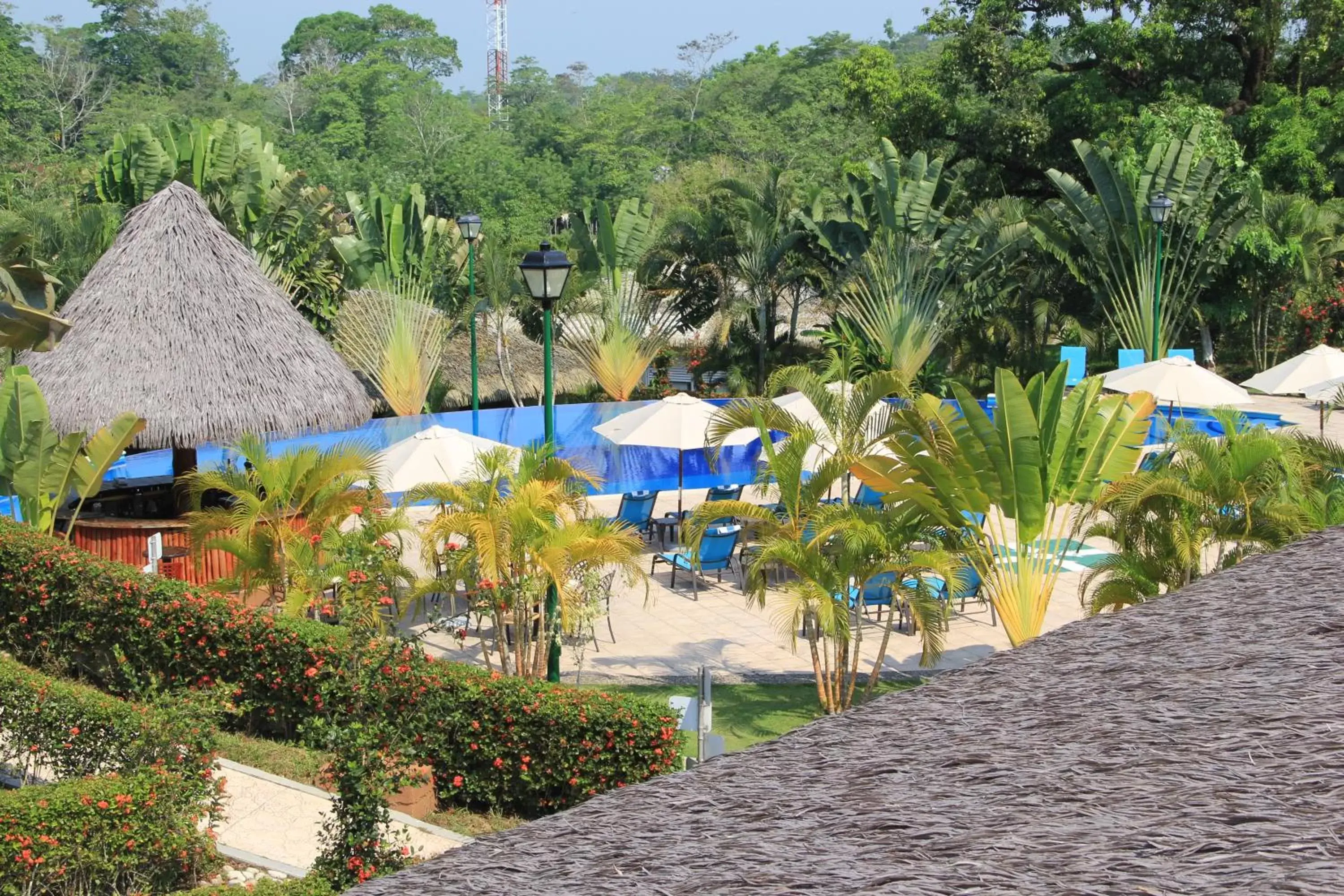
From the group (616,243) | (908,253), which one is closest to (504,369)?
(616,243)

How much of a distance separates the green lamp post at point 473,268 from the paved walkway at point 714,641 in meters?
8.50

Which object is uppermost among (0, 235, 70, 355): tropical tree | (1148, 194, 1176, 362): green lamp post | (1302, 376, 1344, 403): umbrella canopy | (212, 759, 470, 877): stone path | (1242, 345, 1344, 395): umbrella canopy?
(1148, 194, 1176, 362): green lamp post

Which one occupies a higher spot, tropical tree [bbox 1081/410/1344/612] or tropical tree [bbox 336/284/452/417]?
tropical tree [bbox 336/284/452/417]

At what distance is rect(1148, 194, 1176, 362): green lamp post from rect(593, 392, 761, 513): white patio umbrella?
24.1ft

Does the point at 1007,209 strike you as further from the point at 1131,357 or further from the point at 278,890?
the point at 278,890

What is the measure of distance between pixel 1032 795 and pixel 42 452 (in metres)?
11.2

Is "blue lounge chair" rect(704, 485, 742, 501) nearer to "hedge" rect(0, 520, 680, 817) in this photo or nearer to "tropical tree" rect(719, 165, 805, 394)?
"hedge" rect(0, 520, 680, 817)

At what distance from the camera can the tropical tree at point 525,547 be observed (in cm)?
1083

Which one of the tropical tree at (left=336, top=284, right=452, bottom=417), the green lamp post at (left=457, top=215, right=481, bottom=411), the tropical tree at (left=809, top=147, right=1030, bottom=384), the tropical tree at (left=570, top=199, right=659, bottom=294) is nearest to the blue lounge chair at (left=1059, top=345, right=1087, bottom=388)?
the tropical tree at (left=809, top=147, right=1030, bottom=384)

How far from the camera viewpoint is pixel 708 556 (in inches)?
596

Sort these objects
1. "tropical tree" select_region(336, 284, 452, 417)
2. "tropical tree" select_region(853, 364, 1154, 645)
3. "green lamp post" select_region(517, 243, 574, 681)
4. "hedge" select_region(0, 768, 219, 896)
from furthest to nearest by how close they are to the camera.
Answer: "tropical tree" select_region(336, 284, 452, 417) → "green lamp post" select_region(517, 243, 574, 681) → "tropical tree" select_region(853, 364, 1154, 645) → "hedge" select_region(0, 768, 219, 896)

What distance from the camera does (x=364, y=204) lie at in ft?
88.7

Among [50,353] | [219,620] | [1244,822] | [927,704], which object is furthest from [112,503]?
[1244,822]

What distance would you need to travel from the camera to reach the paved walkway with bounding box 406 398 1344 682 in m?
12.7
